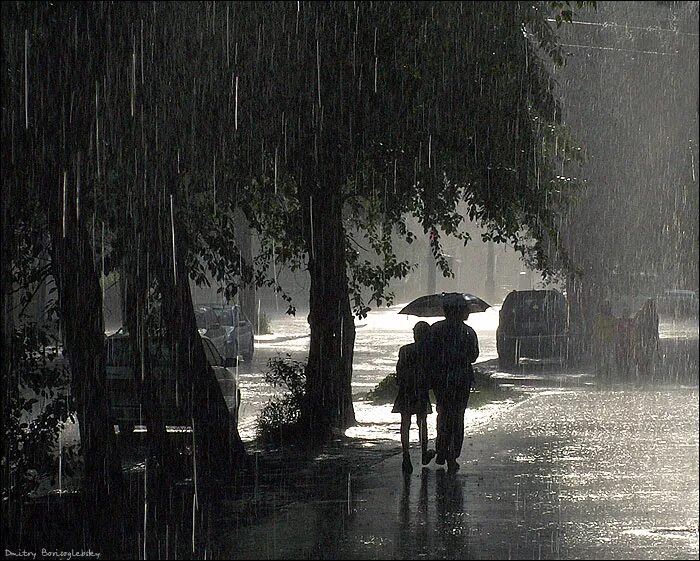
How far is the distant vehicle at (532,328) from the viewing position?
31766 mm

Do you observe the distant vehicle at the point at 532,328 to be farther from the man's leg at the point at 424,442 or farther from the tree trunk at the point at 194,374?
the tree trunk at the point at 194,374

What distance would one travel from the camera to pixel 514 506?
36.3 ft

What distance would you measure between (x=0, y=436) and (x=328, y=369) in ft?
23.3

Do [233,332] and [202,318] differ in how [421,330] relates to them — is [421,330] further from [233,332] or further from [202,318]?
[202,318]

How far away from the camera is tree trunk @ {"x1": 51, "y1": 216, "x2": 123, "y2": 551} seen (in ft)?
36.5

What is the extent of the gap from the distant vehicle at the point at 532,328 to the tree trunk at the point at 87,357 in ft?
68.9

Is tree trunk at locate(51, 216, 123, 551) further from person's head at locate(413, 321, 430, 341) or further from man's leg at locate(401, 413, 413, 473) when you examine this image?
Result: person's head at locate(413, 321, 430, 341)

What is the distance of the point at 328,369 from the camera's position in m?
17.0

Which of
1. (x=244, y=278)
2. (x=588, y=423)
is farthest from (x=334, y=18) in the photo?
(x=588, y=423)

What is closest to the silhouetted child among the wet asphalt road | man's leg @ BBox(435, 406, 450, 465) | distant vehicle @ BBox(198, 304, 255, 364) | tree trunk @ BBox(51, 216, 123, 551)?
man's leg @ BBox(435, 406, 450, 465)

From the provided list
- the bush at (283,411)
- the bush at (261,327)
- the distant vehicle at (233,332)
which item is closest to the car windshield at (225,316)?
the distant vehicle at (233,332)

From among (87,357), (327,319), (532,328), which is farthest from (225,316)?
(87,357)

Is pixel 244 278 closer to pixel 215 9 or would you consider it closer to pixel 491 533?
pixel 215 9

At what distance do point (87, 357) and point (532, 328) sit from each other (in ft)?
71.1
